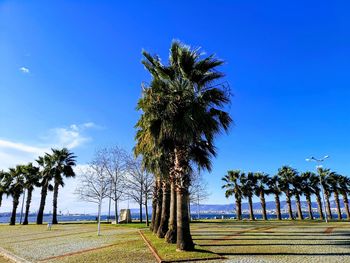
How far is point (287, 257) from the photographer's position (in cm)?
1048

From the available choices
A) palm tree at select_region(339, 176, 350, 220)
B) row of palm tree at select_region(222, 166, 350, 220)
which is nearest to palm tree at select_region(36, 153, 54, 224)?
row of palm tree at select_region(222, 166, 350, 220)

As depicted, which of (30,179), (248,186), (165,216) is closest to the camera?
(165,216)

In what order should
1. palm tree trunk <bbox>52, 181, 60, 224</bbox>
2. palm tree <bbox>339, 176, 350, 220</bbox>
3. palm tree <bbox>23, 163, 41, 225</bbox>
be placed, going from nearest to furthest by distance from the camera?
palm tree trunk <bbox>52, 181, 60, 224</bbox> → palm tree <bbox>23, 163, 41, 225</bbox> → palm tree <bbox>339, 176, 350, 220</bbox>

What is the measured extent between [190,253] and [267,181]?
45076 millimetres

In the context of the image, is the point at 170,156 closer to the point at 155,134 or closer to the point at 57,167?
the point at 155,134

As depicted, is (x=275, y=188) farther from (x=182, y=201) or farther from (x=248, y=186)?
(x=182, y=201)

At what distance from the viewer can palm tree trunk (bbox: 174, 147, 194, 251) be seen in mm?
11867

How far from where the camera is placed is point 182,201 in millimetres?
12555

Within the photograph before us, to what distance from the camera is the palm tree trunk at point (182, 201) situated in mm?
11867

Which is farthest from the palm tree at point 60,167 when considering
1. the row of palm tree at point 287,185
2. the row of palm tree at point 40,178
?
the row of palm tree at point 287,185

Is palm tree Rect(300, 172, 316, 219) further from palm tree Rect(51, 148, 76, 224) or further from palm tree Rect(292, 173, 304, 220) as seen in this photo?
palm tree Rect(51, 148, 76, 224)

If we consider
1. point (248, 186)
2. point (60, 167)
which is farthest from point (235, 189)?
point (60, 167)

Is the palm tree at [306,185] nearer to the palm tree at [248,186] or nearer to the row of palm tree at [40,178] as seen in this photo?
the palm tree at [248,186]

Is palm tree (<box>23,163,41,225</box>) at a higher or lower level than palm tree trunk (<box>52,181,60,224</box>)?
higher
